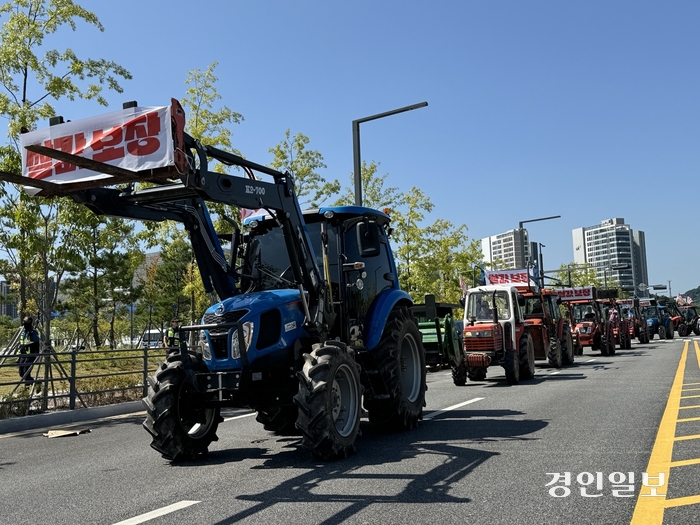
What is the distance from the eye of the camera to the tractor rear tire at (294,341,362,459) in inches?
277

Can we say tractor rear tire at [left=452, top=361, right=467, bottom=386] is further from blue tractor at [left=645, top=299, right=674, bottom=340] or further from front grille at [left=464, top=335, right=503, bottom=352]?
blue tractor at [left=645, top=299, right=674, bottom=340]

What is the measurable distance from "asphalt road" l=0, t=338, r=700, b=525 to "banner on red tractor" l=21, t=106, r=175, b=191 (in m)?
2.94

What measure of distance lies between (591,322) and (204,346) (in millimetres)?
25466

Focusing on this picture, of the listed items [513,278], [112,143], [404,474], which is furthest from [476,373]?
[112,143]

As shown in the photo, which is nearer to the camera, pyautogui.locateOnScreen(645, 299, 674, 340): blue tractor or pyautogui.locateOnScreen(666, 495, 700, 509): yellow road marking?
pyautogui.locateOnScreen(666, 495, 700, 509): yellow road marking

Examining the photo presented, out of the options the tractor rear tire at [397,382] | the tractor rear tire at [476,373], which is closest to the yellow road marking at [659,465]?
the tractor rear tire at [397,382]

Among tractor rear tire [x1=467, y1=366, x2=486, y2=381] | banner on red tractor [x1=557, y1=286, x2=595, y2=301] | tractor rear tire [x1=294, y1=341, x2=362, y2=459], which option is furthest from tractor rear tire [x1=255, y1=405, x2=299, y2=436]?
banner on red tractor [x1=557, y1=286, x2=595, y2=301]

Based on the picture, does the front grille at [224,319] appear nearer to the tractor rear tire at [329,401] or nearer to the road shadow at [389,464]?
the tractor rear tire at [329,401]

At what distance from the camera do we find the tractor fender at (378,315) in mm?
9141

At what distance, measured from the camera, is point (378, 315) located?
365 inches

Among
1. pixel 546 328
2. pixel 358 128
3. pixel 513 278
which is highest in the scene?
pixel 358 128

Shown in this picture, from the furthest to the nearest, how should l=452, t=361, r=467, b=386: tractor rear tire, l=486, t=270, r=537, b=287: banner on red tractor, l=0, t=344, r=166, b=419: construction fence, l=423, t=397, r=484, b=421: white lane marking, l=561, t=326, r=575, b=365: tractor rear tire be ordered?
l=561, t=326, r=575, b=365: tractor rear tire
l=486, t=270, r=537, b=287: banner on red tractor
l=452, t=361, r=467, b=386: tractor rear tire
l=0, t=344, r=166, b=419: construction fence
l=423, t=397, r=484, b=421: white lane marking

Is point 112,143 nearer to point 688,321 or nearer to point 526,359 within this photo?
point 526,359

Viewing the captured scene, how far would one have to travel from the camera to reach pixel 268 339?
305 inches
